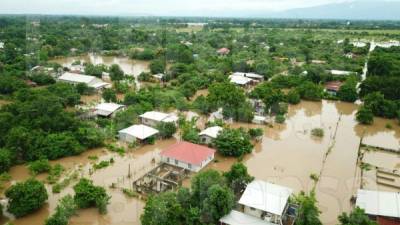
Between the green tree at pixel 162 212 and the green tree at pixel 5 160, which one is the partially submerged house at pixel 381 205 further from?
the green tree at pixel 5 160

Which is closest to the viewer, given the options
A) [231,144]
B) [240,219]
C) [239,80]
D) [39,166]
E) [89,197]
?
[240,219]

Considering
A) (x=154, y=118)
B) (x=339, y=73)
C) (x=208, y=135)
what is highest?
(x=339, y=73)

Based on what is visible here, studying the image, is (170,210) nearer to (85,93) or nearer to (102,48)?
(85,93)

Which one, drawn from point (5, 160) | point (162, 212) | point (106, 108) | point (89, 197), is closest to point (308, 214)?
point (162, 212)

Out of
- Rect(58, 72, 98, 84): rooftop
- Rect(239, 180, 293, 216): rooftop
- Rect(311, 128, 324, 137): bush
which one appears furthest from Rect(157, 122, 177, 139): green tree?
Rect(58, 72, 98, 84): rooftop

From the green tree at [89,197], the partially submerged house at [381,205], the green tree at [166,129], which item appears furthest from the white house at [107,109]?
the partially submerged house at [381,205]

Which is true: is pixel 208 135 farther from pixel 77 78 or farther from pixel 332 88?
pixel 77 78
